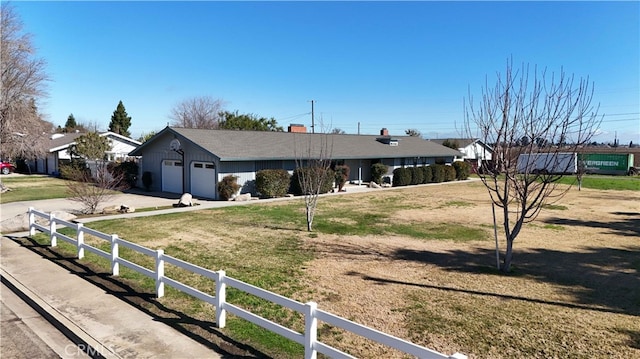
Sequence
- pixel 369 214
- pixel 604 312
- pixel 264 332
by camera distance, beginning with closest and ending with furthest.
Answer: pixel 264 332 < pixel 604 312 < pixel 369 214

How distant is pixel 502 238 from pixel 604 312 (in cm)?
644

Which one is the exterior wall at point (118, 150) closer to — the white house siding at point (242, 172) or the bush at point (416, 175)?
the white house siding at point (242, 172)

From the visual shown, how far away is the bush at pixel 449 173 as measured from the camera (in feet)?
123

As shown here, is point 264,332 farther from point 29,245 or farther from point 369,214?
point 369,214

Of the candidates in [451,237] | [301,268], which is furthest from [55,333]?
[451,237]

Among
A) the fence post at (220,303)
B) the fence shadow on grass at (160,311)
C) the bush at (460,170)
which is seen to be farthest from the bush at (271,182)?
the bush at (460,170)

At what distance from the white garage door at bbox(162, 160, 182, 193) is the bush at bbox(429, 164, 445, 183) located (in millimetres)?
21398

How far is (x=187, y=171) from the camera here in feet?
81.0

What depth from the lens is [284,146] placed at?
27453mm

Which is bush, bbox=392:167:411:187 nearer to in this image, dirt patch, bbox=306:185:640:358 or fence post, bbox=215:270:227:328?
dirt patch, bbox=306:185:640:358

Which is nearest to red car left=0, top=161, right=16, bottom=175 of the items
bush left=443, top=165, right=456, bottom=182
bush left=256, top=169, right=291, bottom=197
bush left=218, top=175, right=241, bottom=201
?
bush left=218, top=175, right=241, bottom=201

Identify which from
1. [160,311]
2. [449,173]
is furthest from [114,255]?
[449,173]

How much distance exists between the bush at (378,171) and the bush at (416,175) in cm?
253

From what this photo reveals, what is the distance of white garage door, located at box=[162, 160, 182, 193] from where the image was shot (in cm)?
2553
